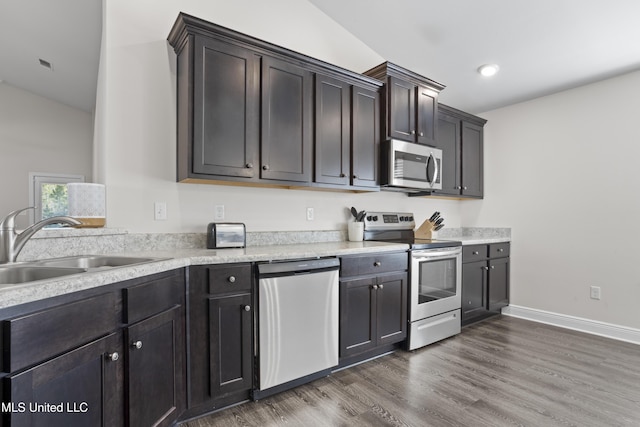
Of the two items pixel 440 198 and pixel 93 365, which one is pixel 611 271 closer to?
pixel 440 198

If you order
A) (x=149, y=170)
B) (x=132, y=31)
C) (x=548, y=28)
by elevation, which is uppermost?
(x=548, y=28)

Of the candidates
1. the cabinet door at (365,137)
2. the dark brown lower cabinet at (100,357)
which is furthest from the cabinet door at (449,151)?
the dark brown lower cabinet at (100,357)

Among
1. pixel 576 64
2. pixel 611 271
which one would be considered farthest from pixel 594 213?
pixel 576 64

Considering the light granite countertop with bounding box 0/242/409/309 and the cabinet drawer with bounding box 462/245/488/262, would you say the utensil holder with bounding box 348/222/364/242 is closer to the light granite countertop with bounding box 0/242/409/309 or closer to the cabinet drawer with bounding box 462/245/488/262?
the light granite countertop with bounding box 0/242/409/309

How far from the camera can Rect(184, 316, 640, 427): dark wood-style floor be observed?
180cm

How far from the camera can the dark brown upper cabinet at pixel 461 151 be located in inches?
143

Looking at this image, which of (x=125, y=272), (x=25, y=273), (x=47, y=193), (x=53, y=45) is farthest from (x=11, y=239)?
(x=47, y=193)

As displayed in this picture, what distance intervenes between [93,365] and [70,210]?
108cm

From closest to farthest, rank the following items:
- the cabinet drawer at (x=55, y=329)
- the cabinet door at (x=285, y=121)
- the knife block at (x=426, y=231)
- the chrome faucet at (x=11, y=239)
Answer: the cabinet drawer at (x=55, y=329), the chrome faucet at (x=11, y=239), the cabinet door at (x=285, y=121), the knife block at (x=426, y=231)

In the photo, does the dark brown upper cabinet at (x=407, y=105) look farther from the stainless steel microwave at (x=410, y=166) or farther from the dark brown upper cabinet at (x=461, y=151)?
the dark brown upper cabinet at (x=461, y=151)

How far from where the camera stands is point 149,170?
218 centimetres

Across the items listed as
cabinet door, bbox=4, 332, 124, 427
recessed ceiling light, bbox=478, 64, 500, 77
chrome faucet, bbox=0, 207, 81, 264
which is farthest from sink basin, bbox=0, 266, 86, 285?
recessed ceiling light, bbox=478, 64, 500, 77

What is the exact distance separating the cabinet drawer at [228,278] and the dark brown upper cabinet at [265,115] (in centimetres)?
62

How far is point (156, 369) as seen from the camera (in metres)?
1.51
